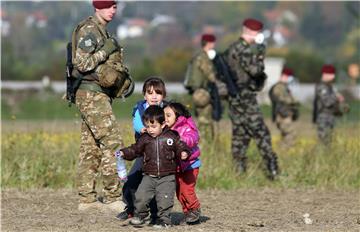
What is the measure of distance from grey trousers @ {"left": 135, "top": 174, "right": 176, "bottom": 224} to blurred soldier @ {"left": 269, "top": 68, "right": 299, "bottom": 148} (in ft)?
36.3

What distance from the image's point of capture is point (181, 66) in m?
82.3

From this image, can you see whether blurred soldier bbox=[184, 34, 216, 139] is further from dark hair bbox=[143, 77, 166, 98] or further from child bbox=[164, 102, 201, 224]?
dark hair bbox=[143, 77, 166, 98]

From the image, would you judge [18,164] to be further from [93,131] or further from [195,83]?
[195,83]

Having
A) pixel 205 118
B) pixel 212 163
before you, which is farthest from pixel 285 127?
pixel 212 163

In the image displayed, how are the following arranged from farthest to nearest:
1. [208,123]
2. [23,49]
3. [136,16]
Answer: [136,16], [23,49], [208,123]

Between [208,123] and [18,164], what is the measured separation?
362 centimetres

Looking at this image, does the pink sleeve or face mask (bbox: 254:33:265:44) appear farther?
face mask (bbox: 254:33:265:44)

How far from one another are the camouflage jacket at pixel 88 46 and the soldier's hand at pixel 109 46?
35 mm

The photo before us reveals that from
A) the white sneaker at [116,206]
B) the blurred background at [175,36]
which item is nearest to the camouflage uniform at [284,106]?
the white sneaker at [116,206]

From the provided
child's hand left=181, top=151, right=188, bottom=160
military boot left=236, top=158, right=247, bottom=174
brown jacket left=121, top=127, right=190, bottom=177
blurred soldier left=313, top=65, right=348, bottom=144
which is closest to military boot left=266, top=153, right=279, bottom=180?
military boot left=236, top=158, right=247, bottom=174

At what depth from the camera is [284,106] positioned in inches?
A: 802

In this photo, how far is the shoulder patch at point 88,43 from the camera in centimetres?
1023

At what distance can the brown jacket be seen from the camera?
9070 millimetres

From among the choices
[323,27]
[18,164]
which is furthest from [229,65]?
[323,27]
